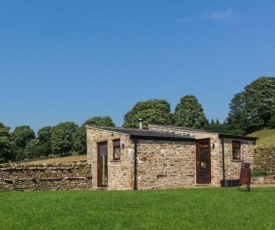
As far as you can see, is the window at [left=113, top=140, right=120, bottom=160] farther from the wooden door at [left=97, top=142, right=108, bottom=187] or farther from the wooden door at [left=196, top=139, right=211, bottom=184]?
the wooden door at [left=196, top=139, right=211, bottom=184]

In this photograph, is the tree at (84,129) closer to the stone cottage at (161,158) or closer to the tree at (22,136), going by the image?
the tree at (22,136)

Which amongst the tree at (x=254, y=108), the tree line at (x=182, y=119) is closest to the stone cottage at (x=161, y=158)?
the tree line at (x=182, y=119)

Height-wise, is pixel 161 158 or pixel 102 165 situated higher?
pixel 161 158

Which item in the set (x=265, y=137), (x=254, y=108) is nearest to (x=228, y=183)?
(x=265, y=137)

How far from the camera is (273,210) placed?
1060cm

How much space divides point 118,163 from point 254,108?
47710mm

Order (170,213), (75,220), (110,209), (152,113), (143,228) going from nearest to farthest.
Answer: (143,228) → (75,220) → (170,213) → (110,209) → (152,113)

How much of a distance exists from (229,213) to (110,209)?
2994 mm

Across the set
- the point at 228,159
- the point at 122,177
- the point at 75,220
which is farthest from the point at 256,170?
the point at 75,220

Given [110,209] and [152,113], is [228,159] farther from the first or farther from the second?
[152,113]

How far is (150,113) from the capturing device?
71438mm

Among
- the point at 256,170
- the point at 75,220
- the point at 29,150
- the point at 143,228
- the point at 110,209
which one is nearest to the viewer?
the point at 143,228

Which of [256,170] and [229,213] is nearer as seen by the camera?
[229,213]

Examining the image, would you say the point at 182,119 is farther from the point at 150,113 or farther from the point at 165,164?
the point at 165,164
